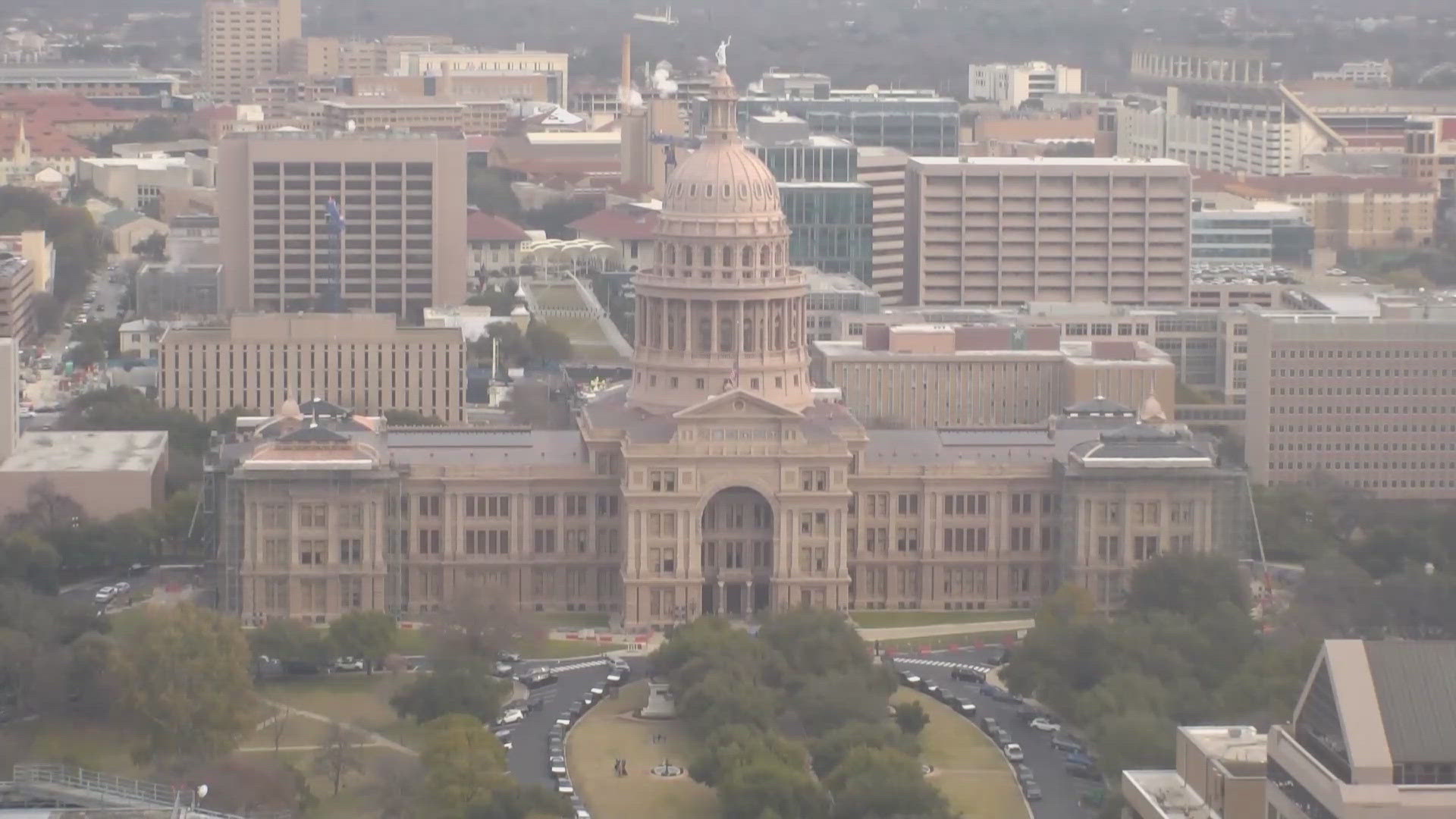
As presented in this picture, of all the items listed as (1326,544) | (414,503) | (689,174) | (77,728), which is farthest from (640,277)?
(77,728)

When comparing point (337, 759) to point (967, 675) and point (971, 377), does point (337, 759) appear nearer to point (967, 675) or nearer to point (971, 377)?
point (967, 675)

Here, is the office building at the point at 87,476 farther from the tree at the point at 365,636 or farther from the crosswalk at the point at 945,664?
the crosswalk at the point at 945,664

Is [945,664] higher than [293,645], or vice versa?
[293,645]

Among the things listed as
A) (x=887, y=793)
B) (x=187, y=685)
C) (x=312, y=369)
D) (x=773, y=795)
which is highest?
(x=312, y=369)

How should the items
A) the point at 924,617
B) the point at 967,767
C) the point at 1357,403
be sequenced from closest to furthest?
the point at 967,767 → the point at 924,617 → the point at 1357,403

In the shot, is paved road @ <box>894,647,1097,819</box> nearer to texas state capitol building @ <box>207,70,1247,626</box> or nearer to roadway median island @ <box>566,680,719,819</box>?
→ texas state capitol building @ <box>207,70,1247,626</box>

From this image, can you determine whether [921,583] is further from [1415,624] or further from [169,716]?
[169,716]

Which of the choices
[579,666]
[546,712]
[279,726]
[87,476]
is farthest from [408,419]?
[279,726]

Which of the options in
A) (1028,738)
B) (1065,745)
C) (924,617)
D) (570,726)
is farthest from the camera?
(924,617)
